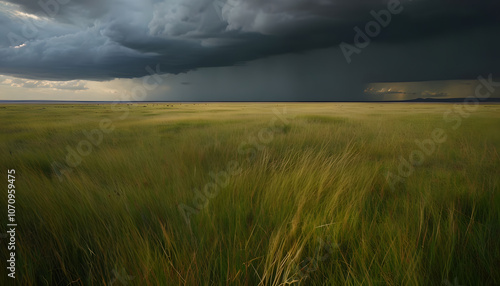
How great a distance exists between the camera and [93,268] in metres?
1.37

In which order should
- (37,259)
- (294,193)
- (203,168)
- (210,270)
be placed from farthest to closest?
(203,168), (294,193), (37,259), (210,270)

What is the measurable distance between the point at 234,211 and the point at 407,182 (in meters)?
2.29

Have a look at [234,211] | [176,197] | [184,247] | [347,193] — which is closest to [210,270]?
[184,247]

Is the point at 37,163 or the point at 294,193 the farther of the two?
the point at 37,163

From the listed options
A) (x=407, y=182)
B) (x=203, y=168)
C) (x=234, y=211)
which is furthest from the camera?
(x=203, y=168)

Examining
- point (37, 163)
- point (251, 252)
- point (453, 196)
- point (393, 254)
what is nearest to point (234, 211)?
point (251, 252)

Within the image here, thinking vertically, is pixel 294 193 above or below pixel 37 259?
above

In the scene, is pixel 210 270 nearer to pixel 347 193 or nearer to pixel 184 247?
pixel 184 247

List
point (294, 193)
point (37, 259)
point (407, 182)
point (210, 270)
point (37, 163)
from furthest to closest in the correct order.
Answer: point (37, 163) < point (407, 182) < point (294, 193) < point (37, 259) < point (210, 270)

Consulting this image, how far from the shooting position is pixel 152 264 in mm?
1323

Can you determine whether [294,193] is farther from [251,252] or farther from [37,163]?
[37,163]

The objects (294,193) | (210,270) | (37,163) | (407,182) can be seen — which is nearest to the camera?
(210,270)

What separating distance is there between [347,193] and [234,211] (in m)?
1.21

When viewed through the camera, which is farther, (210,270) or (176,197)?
(176,197)
